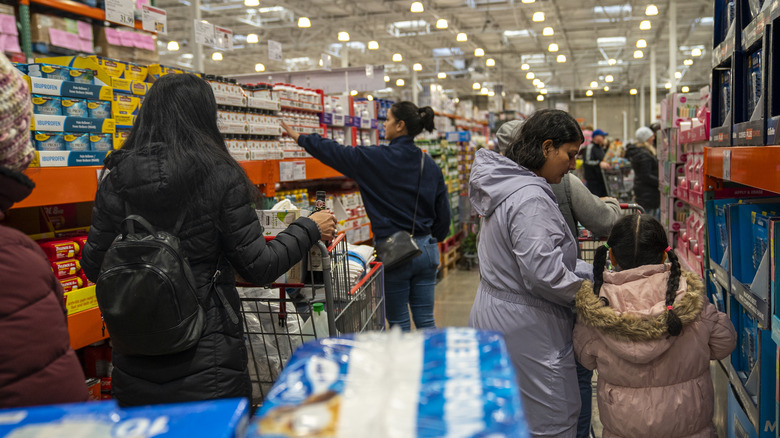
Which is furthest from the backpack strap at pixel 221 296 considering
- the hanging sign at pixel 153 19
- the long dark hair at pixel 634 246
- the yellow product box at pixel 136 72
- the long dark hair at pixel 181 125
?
the hanging sign at pixel 153 19

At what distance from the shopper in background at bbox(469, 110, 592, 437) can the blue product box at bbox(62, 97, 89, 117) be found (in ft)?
5.93

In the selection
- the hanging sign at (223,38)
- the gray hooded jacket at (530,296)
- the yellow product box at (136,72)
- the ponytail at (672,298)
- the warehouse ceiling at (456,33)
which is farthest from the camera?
the warehouse ceiling at (456,33)

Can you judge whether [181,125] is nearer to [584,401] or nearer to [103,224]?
[103,224]

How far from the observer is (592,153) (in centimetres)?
1057

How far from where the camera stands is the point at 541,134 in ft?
7.34

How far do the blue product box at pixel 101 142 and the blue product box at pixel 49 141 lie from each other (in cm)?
14

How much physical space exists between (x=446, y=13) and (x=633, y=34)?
759 centimetres

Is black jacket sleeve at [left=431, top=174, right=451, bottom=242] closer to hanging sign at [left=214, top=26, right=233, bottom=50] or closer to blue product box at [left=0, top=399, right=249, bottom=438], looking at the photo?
hanging sign at [left=214, top=26, right=233, bottom=50]

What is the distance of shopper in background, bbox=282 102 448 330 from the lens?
3668mm

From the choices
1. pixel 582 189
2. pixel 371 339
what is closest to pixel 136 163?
pixel 371 339

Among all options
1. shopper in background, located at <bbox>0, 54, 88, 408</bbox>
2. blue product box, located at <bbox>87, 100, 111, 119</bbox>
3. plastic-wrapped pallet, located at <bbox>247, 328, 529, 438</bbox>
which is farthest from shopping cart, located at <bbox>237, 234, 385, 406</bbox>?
plastic-wrapped pallet, located at <bbox>247, 328, 529, 438</bbox>

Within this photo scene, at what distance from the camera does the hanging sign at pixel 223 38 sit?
5893 millimetres

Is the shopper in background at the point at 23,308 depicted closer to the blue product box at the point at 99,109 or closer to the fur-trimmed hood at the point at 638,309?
the fur-trimmed hood at the point at 638,309

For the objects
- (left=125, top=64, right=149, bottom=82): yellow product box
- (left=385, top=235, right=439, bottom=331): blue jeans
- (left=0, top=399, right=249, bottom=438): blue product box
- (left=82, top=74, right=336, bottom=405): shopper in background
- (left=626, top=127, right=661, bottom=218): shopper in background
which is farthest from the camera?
(left=626, top=127, right=661, bottom=218): shopper in background
